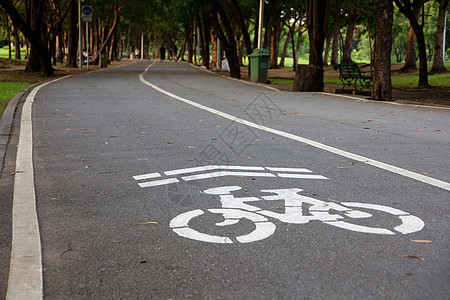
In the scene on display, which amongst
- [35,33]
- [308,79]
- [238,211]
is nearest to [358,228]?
[238,211]

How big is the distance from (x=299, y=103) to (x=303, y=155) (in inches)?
307

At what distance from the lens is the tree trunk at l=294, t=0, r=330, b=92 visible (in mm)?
19875

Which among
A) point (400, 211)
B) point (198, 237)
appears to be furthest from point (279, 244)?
A: point (400, 211)

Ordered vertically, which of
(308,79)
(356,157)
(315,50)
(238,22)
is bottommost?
(356,157)

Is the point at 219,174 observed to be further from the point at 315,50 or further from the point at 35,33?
the point at 35,33

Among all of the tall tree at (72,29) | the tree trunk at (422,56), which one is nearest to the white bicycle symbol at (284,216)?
the tree trunk at (422,56)

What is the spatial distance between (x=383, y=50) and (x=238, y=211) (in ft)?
41.6

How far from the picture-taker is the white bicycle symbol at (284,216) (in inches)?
158

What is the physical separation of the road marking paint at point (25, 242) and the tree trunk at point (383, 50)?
11788 millimetres

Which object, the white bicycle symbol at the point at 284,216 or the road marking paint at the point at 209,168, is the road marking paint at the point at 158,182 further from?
the white bicycle symbol at the point at 284,216

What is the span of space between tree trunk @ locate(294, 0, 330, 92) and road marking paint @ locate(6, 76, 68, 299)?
14.4 meters

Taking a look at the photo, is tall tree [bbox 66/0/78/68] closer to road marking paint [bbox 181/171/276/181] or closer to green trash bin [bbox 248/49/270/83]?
green trash bin [bbox 248/49/270/83]

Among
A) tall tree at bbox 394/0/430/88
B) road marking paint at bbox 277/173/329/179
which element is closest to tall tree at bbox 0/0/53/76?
tall tree at bbox 394/0/430/88

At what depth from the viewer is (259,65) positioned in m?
25.0
